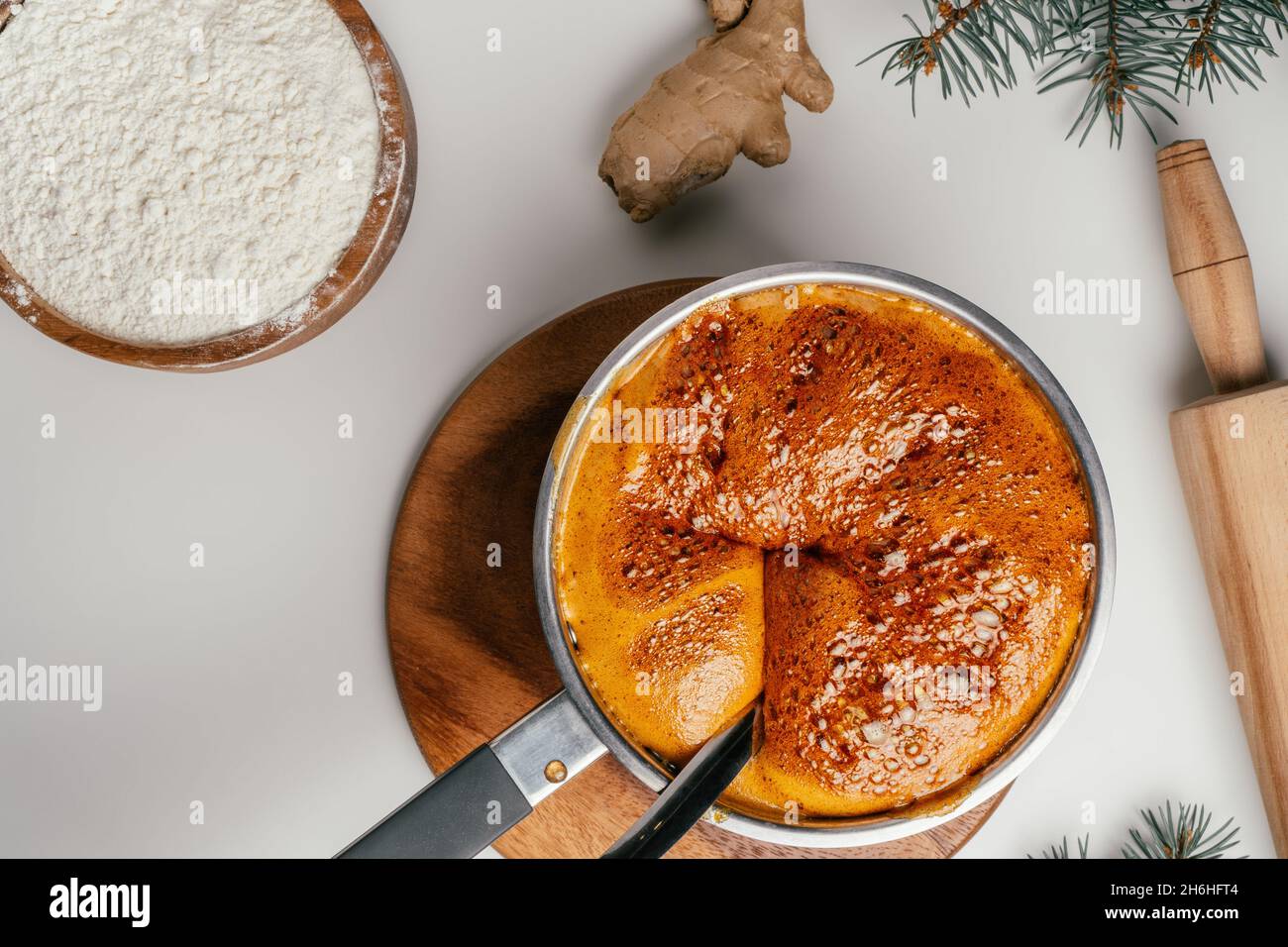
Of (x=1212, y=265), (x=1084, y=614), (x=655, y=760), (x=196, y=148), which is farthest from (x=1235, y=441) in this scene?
(x=196, y=148)

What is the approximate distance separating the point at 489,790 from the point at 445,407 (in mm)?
321

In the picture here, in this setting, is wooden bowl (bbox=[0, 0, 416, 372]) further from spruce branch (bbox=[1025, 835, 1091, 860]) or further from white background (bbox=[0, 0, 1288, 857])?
spruce branch (bbox=[1025, 835, 1091, 860])

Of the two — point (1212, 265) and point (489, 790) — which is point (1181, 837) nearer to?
point (1212, 265)

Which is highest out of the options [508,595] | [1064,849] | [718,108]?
[718,108]

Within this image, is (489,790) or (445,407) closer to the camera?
(489,790)

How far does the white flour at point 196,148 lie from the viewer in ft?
2.16

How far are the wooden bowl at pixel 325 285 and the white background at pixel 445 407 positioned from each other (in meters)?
0.06

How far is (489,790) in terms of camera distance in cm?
49

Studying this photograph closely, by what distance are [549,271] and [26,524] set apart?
466mm

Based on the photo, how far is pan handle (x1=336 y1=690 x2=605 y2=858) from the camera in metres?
0.48

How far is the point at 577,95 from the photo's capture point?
0.72 metres

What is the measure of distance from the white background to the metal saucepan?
7.9 inches

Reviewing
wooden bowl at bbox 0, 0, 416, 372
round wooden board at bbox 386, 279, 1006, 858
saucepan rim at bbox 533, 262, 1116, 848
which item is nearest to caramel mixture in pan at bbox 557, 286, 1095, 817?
saucepan rim at bbox 533, 262, 1116, 848
